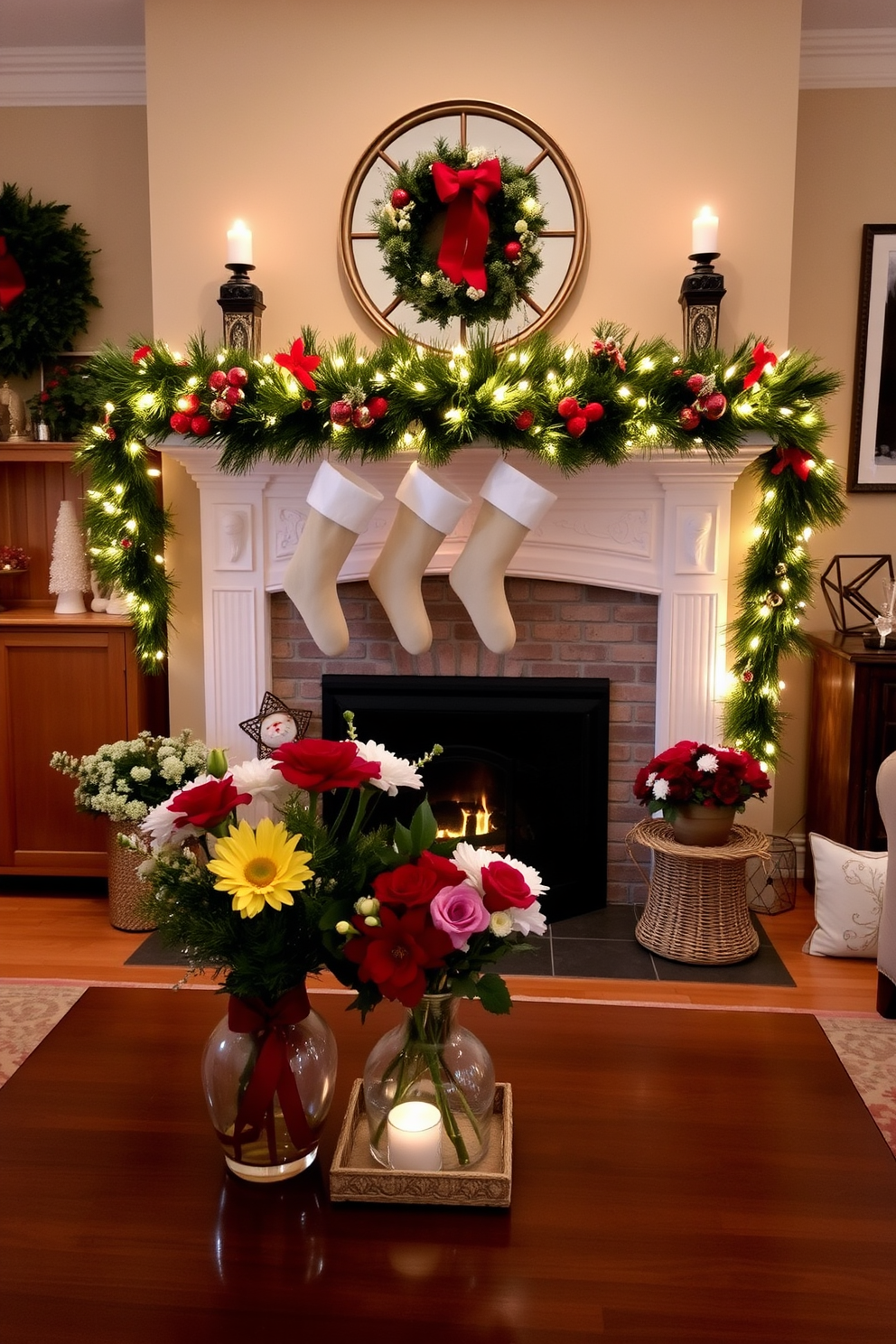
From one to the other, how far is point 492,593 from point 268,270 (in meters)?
1.09

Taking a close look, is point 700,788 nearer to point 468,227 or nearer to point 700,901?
point 700,901

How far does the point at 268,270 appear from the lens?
3072 mm

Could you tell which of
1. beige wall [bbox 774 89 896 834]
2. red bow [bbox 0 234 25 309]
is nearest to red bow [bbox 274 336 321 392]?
red bow [bbox 0 234 25 309]

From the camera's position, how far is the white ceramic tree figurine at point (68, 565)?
3381 mm

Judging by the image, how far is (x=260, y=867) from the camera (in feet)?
3.67

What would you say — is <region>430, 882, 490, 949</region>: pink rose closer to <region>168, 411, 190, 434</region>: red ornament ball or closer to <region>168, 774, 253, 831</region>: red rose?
<region>168, 774, 253, 831</region>: red rose

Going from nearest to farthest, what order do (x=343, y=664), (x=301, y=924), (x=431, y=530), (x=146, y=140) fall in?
(x=301, y=924) < (x=431, y=530) < (x=343, y=664) < (x=146, y=140)

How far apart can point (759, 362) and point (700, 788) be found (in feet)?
3.39

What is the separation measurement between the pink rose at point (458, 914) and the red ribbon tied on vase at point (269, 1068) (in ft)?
0.64

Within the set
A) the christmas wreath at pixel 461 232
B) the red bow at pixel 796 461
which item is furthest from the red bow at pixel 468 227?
the red bow at pixel 796 461

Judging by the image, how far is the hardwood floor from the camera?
2699 mm

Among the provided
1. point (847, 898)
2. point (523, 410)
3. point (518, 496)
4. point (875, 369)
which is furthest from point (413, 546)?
point (875, 369)

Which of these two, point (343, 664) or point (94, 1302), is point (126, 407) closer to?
point (343, 664)

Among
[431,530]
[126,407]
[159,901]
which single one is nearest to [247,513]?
[126,407]
